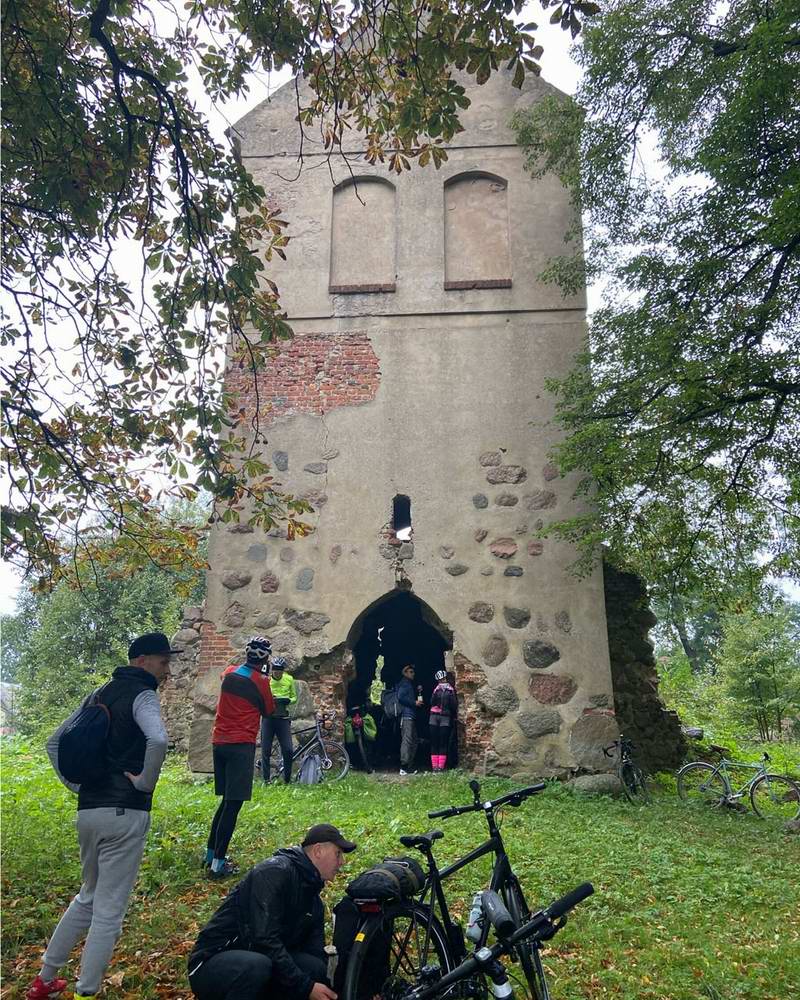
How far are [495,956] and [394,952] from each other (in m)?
1.16

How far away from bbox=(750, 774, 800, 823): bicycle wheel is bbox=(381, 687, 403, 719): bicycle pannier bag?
4.54 meters

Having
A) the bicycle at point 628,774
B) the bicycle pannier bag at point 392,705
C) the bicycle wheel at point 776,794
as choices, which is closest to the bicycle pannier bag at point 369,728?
the bicycle pannier bag at point 392,705

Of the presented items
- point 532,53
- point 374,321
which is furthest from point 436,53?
point 374,321

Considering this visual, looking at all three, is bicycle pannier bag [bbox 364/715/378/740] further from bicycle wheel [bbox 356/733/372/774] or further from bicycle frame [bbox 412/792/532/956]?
bicycle frame [bbox 412/792/532/956]

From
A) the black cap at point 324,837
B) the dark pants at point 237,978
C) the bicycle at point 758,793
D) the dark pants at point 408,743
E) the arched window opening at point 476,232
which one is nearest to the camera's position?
the dark pants at point 237,978

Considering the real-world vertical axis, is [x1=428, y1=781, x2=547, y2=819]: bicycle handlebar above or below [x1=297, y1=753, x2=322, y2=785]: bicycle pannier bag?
above

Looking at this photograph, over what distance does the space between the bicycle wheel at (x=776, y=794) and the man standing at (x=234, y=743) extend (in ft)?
20.9

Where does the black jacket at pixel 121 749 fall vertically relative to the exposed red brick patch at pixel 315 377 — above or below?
below

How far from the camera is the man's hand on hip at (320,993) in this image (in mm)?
3154

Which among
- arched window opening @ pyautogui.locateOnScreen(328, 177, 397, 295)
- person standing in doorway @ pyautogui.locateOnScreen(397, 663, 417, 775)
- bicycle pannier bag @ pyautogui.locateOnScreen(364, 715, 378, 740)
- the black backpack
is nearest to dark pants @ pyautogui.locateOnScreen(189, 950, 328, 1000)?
the black backpack

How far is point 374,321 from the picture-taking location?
10633mm

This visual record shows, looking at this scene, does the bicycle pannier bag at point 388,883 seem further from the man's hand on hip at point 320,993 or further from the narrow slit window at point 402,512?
the narrow slit window at point 402,512

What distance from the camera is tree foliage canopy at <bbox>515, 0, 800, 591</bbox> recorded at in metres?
7.52

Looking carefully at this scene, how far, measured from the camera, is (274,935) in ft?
10.7
